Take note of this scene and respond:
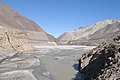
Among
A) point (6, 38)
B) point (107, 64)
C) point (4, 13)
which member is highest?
point (4, 13)

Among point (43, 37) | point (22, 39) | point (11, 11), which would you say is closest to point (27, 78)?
point (22, 39)

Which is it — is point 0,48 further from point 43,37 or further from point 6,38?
point 43,37

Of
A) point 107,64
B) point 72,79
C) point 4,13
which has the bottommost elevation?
point 72,79

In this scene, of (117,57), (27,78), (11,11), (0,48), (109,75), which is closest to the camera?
(109,75)

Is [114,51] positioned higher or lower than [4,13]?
lower

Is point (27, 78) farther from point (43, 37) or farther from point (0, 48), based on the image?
point (43, 37)

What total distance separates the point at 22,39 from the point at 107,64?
44.4 m

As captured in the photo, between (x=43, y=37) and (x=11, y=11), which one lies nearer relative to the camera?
(x=43, y=37)

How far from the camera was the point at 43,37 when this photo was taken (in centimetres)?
14250

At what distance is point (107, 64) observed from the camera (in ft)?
47.0

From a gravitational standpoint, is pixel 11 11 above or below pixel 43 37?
above

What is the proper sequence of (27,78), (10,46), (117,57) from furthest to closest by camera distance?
(10,46) < (27,78) < (117,57)

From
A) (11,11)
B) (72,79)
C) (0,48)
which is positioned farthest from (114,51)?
(11,11)

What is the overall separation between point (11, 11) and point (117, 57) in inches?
6623
